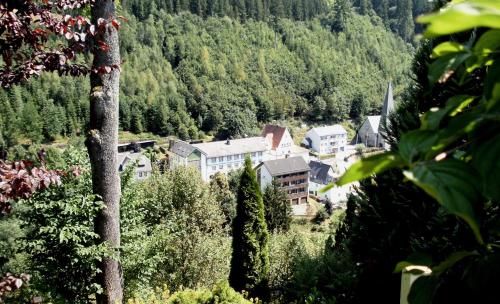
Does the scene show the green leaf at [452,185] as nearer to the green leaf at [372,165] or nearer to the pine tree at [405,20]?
the green leaf at [372,165]

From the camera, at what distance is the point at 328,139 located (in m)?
64.3

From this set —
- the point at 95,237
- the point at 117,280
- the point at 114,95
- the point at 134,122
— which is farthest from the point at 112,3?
the point at 134,122

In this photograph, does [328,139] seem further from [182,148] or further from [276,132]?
[182,148]

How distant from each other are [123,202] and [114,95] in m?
2.18

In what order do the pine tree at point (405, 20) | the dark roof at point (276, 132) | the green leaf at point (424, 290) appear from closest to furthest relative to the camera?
the green leaf at point (424, 290), the dark roof at point (276, 132), the pine tree at point (405, 20)

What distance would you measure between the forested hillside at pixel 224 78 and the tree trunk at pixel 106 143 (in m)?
58.0

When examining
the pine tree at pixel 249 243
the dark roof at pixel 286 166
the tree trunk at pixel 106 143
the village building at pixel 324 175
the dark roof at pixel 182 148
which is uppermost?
the tree trunk at pixel 106 143

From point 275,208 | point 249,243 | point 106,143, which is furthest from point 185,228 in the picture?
point 275,208

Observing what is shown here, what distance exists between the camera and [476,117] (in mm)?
448

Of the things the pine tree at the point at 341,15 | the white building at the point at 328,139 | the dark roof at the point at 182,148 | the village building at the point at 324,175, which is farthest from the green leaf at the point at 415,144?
the pine tree at the point at 341,15

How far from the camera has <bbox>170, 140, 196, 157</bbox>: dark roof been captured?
50528 millimetres

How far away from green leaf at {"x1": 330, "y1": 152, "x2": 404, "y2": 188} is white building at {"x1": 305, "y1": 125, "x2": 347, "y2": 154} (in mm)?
63924

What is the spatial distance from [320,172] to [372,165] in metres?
48.2

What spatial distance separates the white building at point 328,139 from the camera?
63906 mm
